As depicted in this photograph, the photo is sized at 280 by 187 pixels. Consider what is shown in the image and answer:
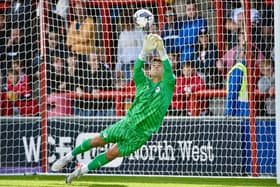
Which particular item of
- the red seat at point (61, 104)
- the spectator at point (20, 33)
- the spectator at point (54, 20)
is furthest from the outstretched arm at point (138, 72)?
the spectator at point (20, 33)

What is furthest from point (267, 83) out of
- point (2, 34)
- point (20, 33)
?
point (2, 34)

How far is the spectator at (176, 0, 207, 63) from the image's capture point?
12.9 metres

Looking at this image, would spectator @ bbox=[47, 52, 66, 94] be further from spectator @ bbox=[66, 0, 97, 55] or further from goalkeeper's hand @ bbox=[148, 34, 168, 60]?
goalkeeper's hand @ bbox=[148, 34, 168, 60]

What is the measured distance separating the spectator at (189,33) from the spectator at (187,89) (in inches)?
8.1

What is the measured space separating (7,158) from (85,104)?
166cm

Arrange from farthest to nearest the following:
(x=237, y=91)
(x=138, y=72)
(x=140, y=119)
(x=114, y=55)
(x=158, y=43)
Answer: (x=114, y=55) → (x=237, y=91) → (x=140, y=119) → (x=138, y=72) → (x=158, y=43)

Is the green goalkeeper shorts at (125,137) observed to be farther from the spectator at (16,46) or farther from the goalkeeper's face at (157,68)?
the spectator at (16,46)

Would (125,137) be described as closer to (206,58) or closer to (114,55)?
(206,58)

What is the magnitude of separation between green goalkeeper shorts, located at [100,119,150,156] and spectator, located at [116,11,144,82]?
3.31 metres

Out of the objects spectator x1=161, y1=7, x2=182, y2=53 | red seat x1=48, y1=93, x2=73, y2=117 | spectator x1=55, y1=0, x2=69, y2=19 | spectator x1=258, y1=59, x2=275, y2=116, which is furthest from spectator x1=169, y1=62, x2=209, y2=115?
spectator x1=55, y1=0, x2=69, y2=19

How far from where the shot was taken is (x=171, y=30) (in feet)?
42.8

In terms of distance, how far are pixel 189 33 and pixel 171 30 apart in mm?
Answer: 318

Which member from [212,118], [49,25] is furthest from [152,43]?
[49,25]

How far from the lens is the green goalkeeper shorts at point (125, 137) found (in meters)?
10.0
